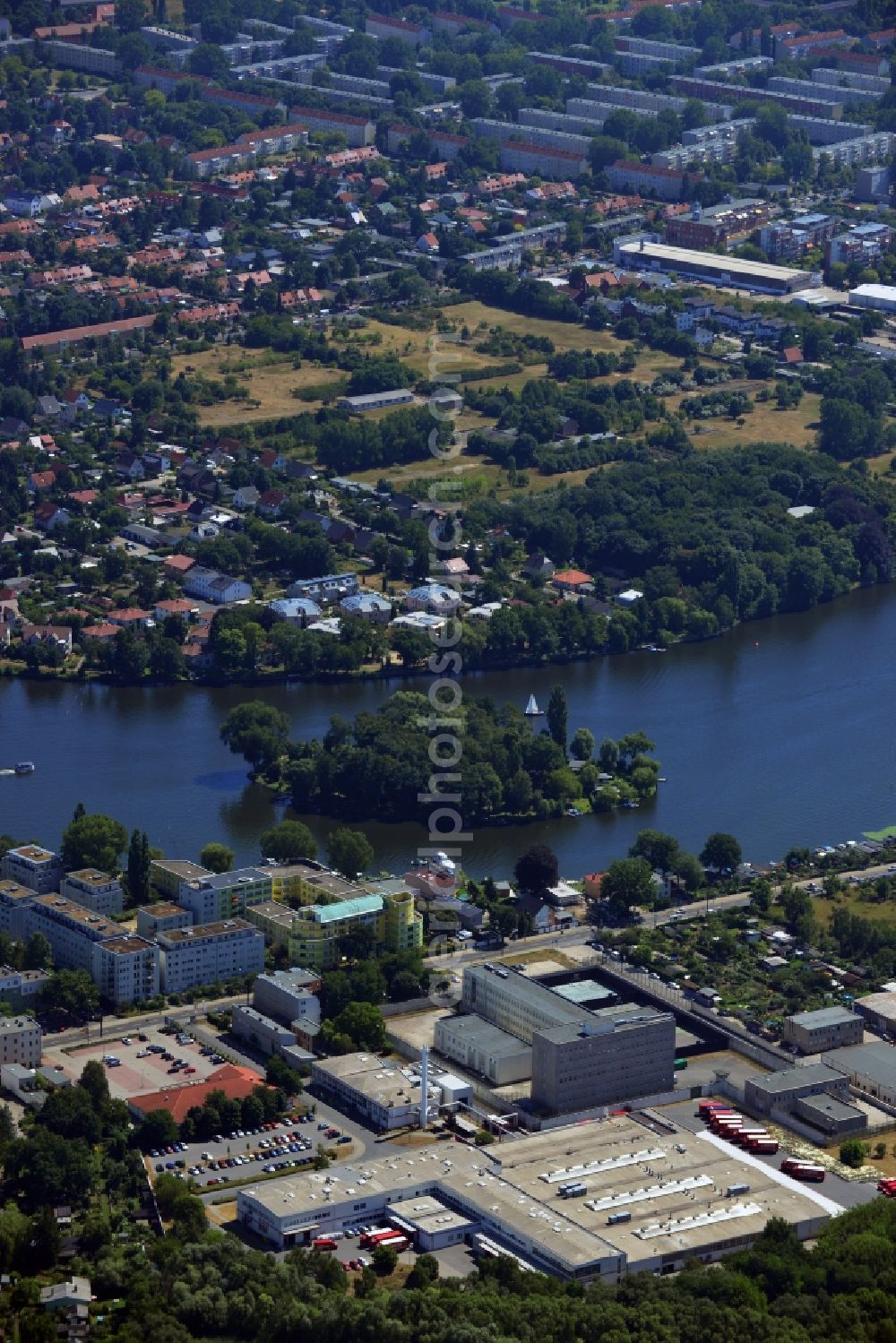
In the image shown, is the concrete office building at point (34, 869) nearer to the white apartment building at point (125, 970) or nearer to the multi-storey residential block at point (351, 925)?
the white apartment building at point (125, 970)

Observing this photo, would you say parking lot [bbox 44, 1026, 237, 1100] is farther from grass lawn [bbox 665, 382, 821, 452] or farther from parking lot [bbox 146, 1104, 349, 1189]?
grass lawn [bbox 665, 382, 821, 452]

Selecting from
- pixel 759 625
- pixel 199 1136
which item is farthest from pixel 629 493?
pixel 199 1136

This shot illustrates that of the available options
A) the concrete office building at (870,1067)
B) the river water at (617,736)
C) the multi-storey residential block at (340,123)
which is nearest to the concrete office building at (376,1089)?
the concrete office building at (870,1067)

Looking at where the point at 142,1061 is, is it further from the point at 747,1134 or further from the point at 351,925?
the point at 747,1134

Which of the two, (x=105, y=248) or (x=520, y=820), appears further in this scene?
(x=105, y=248)

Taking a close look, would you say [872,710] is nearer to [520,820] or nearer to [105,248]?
[520,820]

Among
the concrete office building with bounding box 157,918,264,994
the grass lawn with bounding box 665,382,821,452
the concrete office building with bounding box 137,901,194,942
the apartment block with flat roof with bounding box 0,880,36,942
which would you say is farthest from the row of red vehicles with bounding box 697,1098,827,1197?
the grass lawn with bounding box 665,382,821,452
